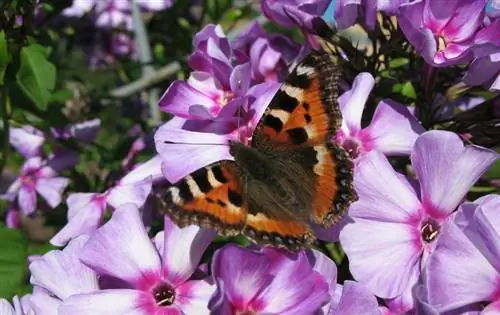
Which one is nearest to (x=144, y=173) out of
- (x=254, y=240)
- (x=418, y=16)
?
(x=254, y=240)

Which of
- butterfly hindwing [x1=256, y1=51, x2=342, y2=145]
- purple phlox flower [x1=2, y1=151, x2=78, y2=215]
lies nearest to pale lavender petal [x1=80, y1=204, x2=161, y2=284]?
butterfly hindwing [x1=256, y1=51, x2=342, y2=145]

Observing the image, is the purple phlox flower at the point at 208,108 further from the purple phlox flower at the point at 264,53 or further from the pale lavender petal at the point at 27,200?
the pale lavender petal at the point at 27,200

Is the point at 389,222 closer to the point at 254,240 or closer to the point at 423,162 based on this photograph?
the point at 423,162

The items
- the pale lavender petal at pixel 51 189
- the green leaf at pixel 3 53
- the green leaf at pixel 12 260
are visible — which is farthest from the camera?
the pale lavender petal at pixel 51 189

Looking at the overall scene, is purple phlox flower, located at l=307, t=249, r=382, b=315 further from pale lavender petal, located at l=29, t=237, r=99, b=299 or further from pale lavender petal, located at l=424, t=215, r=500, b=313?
pale lavender petal, located at l=29, t=237, r=99, b=299

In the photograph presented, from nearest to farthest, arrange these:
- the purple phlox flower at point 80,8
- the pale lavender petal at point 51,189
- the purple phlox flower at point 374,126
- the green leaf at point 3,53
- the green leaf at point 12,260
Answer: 1. the purple phlox flower at point 374,126
2. the green leaf at point 12,260
3. the green leaf at point 3,53
4. the pale lavender petal at point 51,189
5. the purple phlox flower at point 80,8

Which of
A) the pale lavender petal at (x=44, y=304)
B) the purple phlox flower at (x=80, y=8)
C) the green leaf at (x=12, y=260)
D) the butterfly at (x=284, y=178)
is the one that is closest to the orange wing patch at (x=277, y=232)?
the butterfly at (x=284, y=178)
